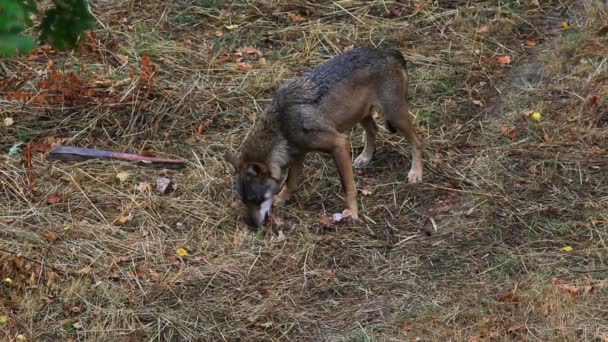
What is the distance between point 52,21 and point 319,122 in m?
5.06

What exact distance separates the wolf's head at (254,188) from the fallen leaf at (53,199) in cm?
153

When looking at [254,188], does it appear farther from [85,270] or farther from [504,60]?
[504,60]

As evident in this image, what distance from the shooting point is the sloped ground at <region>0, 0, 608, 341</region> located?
648cm

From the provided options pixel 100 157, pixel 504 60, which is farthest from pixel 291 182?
pixel 504 60

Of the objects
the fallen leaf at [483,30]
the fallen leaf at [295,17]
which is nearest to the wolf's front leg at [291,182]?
the fallen leaf at [295,17]

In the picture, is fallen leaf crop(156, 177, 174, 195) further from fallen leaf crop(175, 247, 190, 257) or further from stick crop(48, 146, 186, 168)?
fallen leaf crop(175, 247, 190, 257)

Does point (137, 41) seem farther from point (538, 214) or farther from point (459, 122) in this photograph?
point (538, 214)

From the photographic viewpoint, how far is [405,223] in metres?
7.71

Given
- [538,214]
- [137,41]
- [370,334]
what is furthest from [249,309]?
[137,41]

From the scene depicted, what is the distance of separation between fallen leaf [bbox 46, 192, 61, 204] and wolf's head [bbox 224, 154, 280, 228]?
5.02 feet

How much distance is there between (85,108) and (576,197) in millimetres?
4747

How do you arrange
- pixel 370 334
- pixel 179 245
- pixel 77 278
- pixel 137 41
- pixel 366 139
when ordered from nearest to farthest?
pixel 370 334
pixel 77 278
pixel 179 245
pixel 366 139
pixel 137 41

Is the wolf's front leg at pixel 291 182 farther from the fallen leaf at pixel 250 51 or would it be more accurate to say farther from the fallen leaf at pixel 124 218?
the fallen leaf at pixel 250 51

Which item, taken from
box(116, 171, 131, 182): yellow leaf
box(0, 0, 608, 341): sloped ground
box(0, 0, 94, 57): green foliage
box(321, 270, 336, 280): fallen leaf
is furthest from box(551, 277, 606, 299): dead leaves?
box(0, 0, 94, 57): green foliage
